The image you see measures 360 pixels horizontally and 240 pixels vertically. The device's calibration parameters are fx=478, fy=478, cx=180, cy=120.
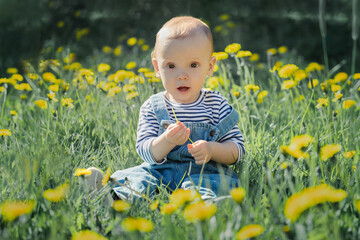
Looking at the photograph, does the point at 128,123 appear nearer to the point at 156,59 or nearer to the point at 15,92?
the point at 156,59

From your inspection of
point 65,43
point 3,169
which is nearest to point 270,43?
point 65,43

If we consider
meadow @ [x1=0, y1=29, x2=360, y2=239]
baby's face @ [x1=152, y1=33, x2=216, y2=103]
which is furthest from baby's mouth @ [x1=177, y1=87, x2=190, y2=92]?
meadow @ [x1=0, y1=29, x2=360, y2=239]

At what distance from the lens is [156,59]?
1937 mm

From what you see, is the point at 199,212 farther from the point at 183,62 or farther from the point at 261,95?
the point at 261,95

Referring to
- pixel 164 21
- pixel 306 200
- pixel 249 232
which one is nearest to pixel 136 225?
pixel 249 232

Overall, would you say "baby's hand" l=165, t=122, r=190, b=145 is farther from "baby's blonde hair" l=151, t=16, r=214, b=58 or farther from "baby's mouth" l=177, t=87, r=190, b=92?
"baby's blonde hair" l=151, t=16, r=214, b=58

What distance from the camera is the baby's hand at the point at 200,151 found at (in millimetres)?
1713

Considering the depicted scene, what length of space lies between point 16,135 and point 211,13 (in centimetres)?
327

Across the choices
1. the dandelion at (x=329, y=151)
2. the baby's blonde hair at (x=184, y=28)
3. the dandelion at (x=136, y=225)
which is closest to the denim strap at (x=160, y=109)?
the baby's blonde hair at (x=184, y=28)

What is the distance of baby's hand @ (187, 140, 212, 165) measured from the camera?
5.62 ft

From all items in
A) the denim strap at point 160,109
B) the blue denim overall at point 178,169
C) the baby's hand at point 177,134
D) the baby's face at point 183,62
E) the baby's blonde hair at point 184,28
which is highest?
the baby's blonde hair at point 184,28

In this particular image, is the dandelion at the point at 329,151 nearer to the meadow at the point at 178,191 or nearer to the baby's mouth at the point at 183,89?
the meadow at the point at 178,191

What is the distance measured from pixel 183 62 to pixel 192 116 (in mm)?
224

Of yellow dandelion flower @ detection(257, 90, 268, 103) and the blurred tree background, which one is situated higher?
the blurred tree background
